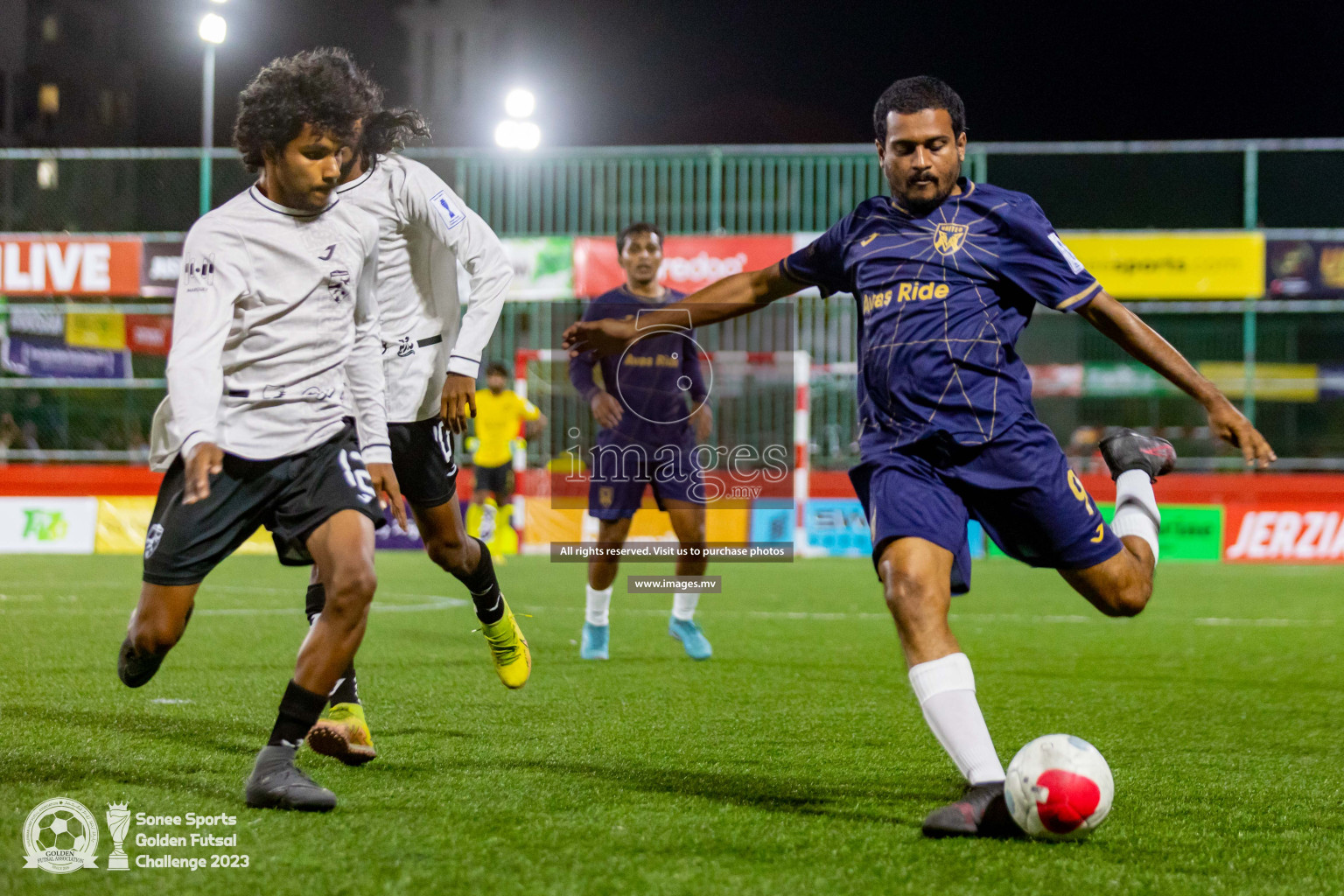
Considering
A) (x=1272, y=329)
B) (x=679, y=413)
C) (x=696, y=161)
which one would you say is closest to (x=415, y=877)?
(x=679, y=413)

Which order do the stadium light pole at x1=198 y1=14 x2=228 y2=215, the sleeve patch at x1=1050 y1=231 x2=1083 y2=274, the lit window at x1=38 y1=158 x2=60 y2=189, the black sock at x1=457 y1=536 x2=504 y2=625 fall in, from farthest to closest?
1. the lit window at x1=38 y1=158 x2=60 y2=189
2. the stadium light pole at x1=198 y1=14 x2=228 y2=215
3. the black sock at x1=457 y1=536 x2=504 y2=625
4. the sleeve patch at x1=1050 y1=231 x2=1083 y2=274

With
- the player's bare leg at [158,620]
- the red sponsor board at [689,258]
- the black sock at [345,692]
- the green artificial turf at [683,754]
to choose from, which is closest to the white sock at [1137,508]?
the green artificial turf at [683,754]

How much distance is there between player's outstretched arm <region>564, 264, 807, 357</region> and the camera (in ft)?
13.9

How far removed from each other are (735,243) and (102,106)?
42.2m

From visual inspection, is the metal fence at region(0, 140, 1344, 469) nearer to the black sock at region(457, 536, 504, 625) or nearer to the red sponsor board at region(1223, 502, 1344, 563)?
the red sponsor board at region(1223, 502, 1344, 563)

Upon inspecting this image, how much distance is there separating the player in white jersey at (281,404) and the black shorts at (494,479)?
39.1 ft

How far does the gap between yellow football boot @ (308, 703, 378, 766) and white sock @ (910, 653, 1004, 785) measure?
1.85m

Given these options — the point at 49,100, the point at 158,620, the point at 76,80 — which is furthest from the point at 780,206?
the point at 76,80

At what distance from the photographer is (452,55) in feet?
165

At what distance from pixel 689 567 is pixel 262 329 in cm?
437

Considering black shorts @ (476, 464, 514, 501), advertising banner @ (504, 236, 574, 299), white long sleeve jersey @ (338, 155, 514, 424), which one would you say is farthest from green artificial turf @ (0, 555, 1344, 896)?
advertising banner @ (504, 236, 574, 299)

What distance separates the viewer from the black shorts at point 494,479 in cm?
1563

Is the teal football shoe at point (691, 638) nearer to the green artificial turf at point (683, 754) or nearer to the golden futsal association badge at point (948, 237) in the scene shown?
the green artificial turf at point (683, 754)

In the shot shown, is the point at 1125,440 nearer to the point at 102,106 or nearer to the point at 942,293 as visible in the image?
the point at 942,293
